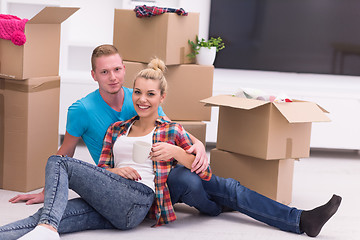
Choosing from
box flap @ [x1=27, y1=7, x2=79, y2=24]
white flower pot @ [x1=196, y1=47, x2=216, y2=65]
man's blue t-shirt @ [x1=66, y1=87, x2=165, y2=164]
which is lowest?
man's blue t-shirt @ [x1=66, y1=87, x2=165, y2=164]

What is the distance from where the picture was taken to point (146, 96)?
216 cm

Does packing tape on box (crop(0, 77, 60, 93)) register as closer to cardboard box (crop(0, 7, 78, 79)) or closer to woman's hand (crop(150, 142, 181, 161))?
cardboard box (crop(0, 7, 78, 79))

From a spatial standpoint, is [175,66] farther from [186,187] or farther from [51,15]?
[186,187]

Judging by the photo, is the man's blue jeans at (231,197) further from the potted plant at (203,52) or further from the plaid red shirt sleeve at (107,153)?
the potted plant at (203,52)

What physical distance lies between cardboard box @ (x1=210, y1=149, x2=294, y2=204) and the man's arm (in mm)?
716

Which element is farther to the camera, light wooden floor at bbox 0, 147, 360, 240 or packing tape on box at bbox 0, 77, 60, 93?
packing tape on box at bbox 0, 77, 60, 93

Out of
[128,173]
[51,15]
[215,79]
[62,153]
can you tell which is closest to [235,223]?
[128,173]

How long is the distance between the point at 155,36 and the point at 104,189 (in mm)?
1161

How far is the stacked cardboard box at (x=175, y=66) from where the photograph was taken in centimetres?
297

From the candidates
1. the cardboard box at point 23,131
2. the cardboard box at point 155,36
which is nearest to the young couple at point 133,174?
the cardboard box at point 23,131

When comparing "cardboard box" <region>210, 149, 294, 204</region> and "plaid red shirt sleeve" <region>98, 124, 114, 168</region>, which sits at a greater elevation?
"plaid red shirt sleeve" <region>98, 124, 114, 168</region>

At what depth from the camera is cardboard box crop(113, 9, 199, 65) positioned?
2906 millimetres

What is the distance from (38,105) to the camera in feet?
8.70

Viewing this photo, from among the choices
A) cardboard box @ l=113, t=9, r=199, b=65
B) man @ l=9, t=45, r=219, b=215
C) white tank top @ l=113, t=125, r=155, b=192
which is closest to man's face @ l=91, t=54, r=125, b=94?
man @ l=9, t=45, r=219, b=215
